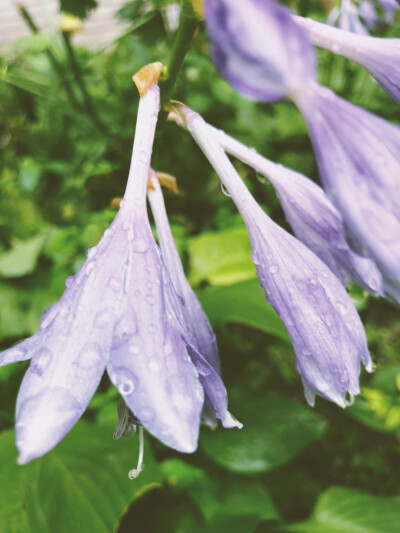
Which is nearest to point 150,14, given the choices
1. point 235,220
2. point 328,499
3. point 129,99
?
point 129,99

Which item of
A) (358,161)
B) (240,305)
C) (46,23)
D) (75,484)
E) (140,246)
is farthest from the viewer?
(46,23)

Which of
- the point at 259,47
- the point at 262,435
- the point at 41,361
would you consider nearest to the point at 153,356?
the point at 41,361

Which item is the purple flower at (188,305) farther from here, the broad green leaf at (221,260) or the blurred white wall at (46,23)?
the blurred white wall at (46,23)

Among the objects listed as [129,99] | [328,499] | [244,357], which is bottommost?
[328,499]

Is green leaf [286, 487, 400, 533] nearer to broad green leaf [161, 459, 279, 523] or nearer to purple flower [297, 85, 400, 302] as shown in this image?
broad green leaf [161, 459, 279, 523]

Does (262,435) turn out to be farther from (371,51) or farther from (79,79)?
(79,79)

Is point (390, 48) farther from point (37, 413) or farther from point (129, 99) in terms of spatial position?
point (129, 99)

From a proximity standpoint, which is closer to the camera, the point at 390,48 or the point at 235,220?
the point at 390,48
